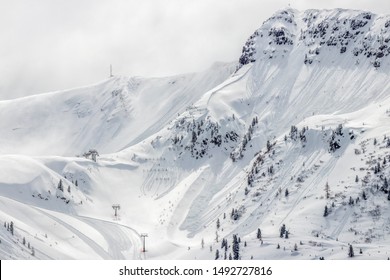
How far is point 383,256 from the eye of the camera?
646 feet
